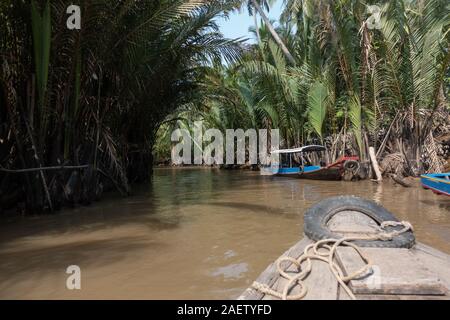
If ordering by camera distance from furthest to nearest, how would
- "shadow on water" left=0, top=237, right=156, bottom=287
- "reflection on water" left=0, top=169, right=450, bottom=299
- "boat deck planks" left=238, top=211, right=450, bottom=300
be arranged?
"shadow on water" left=0, top=237, right=156, bottom=287 → "reflection on water" left=0, top=169, right=450, bottom=299 → "boat deck planks" left=238, top=211, right=450, bottom=300

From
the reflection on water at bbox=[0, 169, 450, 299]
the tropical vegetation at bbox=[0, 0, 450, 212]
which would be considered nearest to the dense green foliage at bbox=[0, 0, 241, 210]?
the tropical vegetation at bbox=[0, 0, 450, 212]

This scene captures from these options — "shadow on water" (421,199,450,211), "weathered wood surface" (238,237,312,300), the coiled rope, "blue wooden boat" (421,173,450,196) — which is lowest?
"shadow on water" (421,199,450,211)

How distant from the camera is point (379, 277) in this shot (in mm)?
2232

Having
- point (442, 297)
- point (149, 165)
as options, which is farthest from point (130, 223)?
point (149, 165)

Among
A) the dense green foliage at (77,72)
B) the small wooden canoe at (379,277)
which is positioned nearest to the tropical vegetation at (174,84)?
the dense green foliage at (77,72)

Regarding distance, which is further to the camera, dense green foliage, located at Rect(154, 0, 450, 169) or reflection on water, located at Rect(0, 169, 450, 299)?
dense green foliage, located at Rect(154, 0, 450, 169)

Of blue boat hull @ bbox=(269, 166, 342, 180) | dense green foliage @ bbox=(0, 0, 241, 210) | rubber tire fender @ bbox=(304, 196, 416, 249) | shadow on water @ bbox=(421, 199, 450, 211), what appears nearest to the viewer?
rubber tire fender @ bbox=(304, 196, 416, 249)

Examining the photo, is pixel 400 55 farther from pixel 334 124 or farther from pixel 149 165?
pixel 149 165

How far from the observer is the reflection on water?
3.51 meters

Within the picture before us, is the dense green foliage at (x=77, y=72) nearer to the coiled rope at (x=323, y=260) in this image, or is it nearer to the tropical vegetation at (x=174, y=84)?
the tropical vegetation at (x=174, y=84)

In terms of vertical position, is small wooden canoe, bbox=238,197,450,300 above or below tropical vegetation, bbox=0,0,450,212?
below

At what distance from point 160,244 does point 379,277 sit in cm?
327

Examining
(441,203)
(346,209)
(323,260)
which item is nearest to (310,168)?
(441,203)

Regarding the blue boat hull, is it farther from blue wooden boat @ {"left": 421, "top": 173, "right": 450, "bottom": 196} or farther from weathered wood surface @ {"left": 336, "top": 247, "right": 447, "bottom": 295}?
weathered wood surface @ {"left": 336, "top": 247, "right": 447, "bottom": 295}
